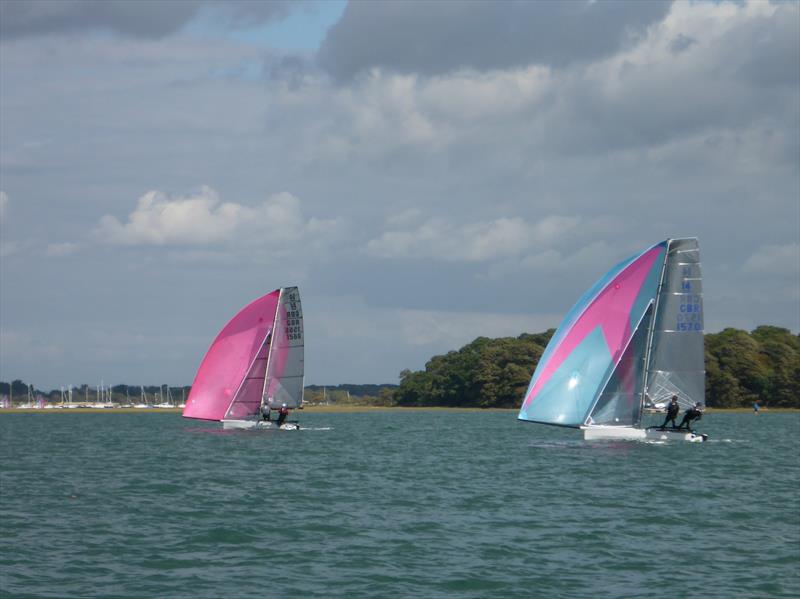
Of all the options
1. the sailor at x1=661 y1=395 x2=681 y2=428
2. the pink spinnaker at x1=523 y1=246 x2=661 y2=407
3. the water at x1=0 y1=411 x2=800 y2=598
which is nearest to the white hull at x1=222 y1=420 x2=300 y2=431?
the water at x1=0 y1=411 x2=800 y2=598

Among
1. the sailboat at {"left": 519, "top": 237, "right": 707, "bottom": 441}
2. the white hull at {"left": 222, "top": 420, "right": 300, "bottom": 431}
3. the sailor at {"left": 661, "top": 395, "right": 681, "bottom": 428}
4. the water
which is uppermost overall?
the sailboat at {"left": 519, "top": 237, "right": 707, "bottom": 441}

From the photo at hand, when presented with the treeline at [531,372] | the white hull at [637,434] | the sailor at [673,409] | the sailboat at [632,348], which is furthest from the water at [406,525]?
the treeline at [531,372]

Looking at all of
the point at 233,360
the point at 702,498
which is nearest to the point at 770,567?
the point at 702,498

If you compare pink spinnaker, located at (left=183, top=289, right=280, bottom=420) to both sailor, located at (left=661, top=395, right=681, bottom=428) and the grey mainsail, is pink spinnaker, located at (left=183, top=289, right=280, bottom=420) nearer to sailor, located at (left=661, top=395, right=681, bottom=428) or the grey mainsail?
the grey mainsail

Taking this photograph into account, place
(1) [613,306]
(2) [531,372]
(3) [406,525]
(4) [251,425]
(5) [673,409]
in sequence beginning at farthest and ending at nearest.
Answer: (2) [531,372] < (4) [251,425] < (1) [613,306] < (5) [673,409] < (3) [406,525]

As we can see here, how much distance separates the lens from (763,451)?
4916 centimetres

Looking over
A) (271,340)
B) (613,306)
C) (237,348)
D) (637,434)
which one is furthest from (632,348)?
(237,348)

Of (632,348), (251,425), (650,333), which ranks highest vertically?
(650,333)

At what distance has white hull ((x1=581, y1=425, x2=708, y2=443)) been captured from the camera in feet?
160

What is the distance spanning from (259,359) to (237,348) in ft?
4.41

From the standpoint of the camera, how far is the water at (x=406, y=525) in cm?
1908

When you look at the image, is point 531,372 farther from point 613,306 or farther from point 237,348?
point 613,306

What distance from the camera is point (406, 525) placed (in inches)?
989

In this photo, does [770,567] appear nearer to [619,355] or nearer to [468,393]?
[619,355]
